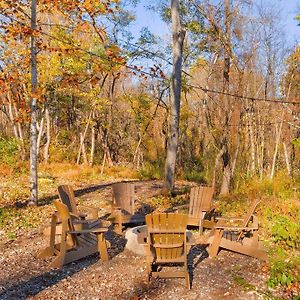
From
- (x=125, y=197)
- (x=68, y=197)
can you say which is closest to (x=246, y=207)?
(x=125, y=197)

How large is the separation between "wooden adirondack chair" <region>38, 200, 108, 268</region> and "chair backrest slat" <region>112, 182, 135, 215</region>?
6.31ft

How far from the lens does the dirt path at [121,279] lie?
187 inches

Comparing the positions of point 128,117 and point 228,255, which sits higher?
Answer: point 128,117

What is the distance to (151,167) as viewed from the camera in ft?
53.3

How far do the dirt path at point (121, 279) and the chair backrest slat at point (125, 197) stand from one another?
6.17ft

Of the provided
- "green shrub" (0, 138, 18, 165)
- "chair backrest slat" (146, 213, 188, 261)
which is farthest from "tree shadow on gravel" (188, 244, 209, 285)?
"green shrub" (0, 138, 18, 165)

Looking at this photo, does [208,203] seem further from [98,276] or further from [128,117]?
[128,117]

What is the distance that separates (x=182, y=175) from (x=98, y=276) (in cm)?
1106

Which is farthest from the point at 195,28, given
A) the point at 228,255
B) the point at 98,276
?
the point at 98,276

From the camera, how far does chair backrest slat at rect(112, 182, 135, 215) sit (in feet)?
26.8

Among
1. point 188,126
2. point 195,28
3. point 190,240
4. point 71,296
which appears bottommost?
point 71,296

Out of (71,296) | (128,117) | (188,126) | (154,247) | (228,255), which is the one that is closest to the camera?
(71,296)

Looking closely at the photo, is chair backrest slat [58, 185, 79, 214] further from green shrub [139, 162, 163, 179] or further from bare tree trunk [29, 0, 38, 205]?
green shrub [139, 162, 163, 179]

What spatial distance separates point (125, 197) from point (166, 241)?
329 cm
